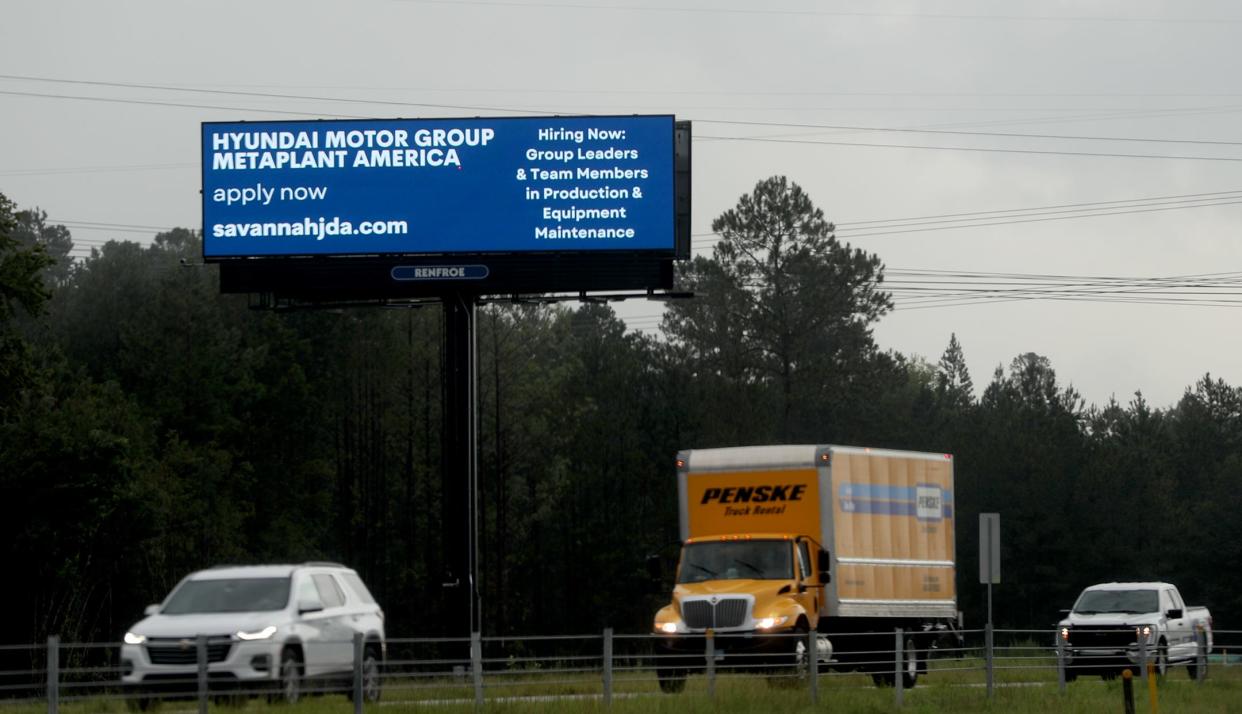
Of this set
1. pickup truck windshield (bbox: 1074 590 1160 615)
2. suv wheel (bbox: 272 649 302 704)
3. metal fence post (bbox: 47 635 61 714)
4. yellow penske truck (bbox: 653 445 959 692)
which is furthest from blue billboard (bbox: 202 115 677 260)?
metal fence post (bbox: 47 635 61 714)

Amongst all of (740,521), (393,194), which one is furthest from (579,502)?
(740,521)

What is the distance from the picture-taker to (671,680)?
26078mm

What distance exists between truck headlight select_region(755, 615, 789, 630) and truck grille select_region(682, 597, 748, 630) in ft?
0.88

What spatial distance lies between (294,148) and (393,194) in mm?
2225

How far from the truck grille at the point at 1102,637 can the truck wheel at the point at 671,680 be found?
11.3m

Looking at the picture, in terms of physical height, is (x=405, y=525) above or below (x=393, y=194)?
below

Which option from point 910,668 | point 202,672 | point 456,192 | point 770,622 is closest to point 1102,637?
point 910,668

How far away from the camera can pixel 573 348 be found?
368 ft

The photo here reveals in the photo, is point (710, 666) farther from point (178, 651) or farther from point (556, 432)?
point (556, 432)

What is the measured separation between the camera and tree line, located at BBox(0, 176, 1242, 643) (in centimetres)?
8038

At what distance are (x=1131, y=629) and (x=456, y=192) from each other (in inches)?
607

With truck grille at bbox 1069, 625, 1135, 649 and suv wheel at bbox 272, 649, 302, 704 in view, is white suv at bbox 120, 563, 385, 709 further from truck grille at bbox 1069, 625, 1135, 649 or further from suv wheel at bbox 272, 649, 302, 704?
truck grille at bbox 1069, 625, 1135, 649

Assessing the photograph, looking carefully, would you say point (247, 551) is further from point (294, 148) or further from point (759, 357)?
point (294, 148)

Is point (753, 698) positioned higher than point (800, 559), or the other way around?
point (800, 559)
